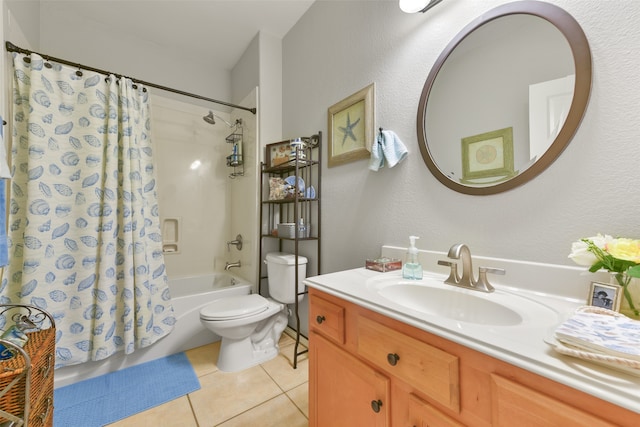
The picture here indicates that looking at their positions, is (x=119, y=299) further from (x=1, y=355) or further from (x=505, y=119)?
(x=505, y=119)

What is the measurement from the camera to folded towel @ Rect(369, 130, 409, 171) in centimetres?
122

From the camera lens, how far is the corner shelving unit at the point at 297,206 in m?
1.70

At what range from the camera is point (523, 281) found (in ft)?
2.75

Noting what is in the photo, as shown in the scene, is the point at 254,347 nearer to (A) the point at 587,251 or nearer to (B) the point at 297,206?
(B) the point at 297,206

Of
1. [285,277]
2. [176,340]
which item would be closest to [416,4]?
[285,277]

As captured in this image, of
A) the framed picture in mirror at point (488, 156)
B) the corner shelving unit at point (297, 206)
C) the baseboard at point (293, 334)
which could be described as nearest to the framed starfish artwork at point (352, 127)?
the corner shelving unit at point (297, 206)

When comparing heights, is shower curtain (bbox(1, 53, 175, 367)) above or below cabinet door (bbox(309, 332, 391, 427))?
above

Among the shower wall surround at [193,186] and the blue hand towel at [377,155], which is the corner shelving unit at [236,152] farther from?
the blue hand towel at [377,155]

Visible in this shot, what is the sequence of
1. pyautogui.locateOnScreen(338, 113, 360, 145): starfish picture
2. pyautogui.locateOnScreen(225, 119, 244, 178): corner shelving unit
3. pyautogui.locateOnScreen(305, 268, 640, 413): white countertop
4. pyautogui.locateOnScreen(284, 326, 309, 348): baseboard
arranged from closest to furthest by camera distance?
pyautogui.locateOnScreen(305, 268, 640, 413): white countertop → pyautogui.locateOnScreen(338, 113, 360, 145): starfish picture → pyautogui.locateOnScreen(284, 326, 309, 348): baseboard → pyautogui.locateOnScreen(225, 119, 244, 178): corner shelving unit

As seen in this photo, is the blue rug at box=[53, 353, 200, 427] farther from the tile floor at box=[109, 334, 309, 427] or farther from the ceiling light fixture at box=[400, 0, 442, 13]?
the ceiling light fixture at box=[400, 0, 442, 13]

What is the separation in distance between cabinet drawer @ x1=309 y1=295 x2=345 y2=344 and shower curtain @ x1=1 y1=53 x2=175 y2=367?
1366 millimetres

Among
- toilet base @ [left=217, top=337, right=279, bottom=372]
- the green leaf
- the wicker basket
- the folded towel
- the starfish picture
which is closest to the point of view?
the green leaf

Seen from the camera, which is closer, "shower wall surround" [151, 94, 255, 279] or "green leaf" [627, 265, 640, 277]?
"green leaf" [627, 265, 640, 277]

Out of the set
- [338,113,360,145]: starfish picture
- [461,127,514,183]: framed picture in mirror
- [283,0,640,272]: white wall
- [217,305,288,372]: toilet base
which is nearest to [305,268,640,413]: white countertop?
[283,0,640,272]: white wall
